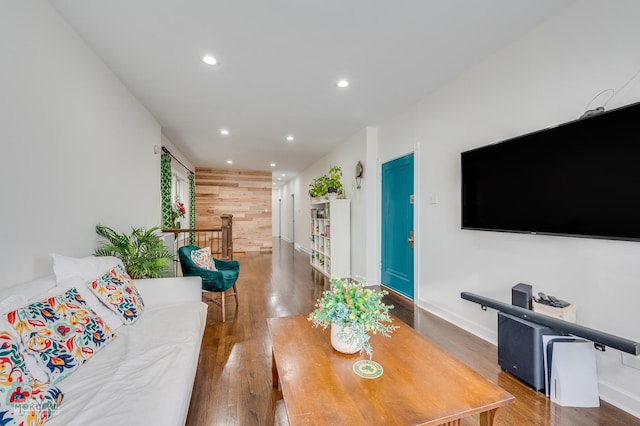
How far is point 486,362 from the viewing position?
2.14 metres

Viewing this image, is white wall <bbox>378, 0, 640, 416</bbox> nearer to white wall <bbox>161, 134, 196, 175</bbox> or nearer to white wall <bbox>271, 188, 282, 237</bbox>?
white wall <bbox>161, 134, 196, 175</bbox>

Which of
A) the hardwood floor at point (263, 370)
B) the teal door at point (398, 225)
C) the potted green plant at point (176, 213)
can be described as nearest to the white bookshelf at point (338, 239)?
the teal door at point (398, 225)

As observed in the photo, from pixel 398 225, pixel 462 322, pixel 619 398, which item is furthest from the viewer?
pixel 398 225

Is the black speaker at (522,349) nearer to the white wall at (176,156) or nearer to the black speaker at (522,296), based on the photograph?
the black speaker at (522,296)

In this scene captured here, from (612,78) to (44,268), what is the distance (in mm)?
4066

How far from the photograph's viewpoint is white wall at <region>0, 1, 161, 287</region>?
60.4 inches

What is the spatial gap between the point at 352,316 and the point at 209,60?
2641 millimetres

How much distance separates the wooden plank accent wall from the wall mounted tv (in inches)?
268

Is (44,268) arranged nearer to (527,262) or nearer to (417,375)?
(417,375)

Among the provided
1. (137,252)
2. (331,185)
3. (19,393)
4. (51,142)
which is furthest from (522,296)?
(51,142)

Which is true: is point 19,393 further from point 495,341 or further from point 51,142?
point 495,341

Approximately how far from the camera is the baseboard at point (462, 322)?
8.10 ft

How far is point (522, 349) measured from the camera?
184cm

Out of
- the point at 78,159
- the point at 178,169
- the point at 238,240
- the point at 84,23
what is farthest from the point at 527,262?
the point at 238,240
